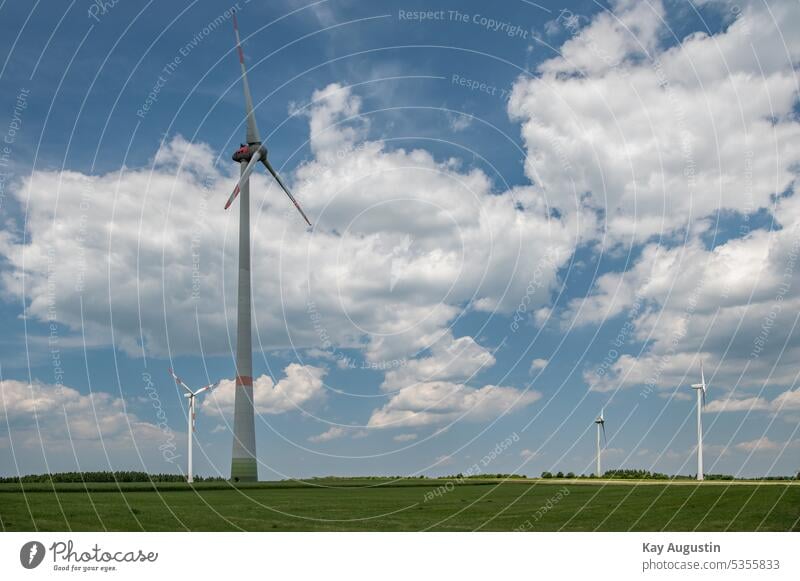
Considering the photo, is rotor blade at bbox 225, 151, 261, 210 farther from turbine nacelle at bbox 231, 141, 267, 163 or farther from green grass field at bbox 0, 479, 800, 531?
green grass field at bbox 0, 479, 800, 531

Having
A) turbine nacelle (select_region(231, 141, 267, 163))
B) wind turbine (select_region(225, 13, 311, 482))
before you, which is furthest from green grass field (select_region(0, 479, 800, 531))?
turbine nacelle (select_region(231, 141, 267, 163))

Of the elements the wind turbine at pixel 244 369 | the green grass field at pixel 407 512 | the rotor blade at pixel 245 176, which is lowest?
the green grass field at pixel 407 512

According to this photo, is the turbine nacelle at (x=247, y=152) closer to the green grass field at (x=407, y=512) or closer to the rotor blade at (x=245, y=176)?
the rotor blade at (x=245, y=176)

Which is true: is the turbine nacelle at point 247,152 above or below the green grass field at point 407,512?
above

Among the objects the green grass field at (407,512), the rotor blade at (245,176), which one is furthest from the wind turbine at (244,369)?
the green grass field at (407,512)

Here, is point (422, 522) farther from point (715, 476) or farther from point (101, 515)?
point (715, 476)

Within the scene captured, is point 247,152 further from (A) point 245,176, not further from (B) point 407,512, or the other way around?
(B) point 407,512

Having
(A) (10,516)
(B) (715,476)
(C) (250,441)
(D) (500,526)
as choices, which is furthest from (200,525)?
(B) (715,476)

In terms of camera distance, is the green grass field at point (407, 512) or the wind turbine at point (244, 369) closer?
the green grass field at point (407, 512)

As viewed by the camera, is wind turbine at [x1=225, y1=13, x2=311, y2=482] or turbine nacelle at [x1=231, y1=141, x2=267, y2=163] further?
turbine nacelle at [x1=231, y1=141, x2=267, y2=163]
